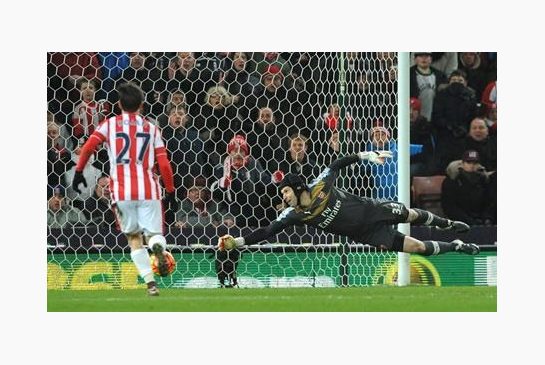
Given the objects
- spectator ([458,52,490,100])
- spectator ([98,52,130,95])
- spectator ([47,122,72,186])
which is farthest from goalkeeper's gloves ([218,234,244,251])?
spectator ([458,52,490,100])

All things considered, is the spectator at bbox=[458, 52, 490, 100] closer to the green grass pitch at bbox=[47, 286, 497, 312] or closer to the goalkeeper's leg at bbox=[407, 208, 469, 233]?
the goalkeeper's leg at bbox=[407, 208, 469, 233]

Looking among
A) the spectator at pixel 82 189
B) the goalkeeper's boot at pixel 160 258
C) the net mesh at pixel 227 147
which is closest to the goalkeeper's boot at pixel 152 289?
the goalkeeper's boot at pixel 160 258

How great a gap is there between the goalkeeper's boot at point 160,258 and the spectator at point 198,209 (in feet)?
10.4

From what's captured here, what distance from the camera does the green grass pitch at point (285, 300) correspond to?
1060cm

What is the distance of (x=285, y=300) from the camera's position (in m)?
11.2

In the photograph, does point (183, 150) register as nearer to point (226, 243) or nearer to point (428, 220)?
point (226, 243)

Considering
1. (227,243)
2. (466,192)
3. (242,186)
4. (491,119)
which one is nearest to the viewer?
(227,243)

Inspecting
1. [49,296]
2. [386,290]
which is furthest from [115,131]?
[386,290]

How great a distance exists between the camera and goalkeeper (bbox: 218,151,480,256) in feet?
41.1

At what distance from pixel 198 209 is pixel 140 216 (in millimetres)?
3309

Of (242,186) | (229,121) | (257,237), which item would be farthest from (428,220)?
(229,121)

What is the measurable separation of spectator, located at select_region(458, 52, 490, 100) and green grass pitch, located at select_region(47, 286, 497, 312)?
400cm

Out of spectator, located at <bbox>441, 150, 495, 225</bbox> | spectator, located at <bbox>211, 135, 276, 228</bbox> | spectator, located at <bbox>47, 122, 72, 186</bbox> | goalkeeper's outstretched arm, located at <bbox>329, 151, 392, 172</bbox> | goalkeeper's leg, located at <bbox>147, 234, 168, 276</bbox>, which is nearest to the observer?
goalkeeper's leg, located at <bbox>147, 234, 168, 276</bbox>

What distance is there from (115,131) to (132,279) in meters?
3.26
